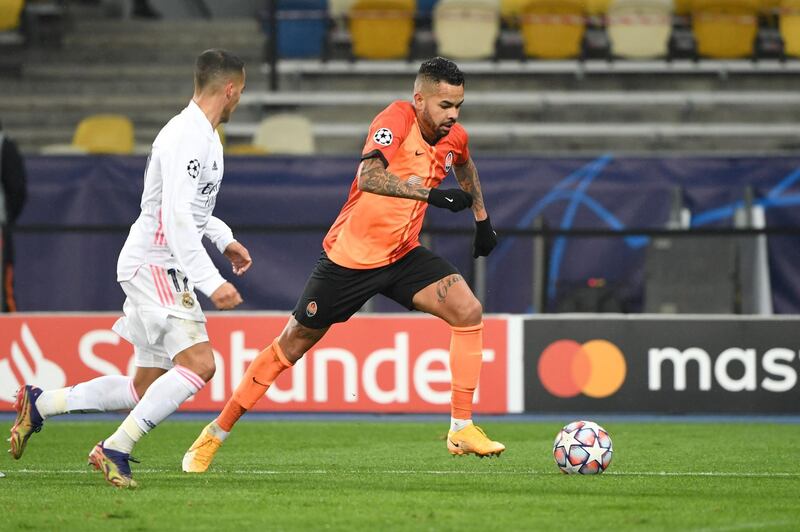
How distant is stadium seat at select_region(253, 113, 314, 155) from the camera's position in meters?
15.7

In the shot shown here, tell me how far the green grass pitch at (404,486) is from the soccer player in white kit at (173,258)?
1.24 feet

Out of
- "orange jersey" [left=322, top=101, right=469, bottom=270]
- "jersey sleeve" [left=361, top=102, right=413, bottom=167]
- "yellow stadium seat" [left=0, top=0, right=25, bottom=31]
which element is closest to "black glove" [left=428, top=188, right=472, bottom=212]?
"jersey sleeve" [left=361, top=102, right=413, bottom=167]

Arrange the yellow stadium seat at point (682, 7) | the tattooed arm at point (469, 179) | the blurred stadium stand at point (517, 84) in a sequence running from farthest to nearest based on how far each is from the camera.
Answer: the yellow stadium seat at point (682, 7), the blurred stadium stand at point (517, 84), the tattooed arm at point (469, 179)

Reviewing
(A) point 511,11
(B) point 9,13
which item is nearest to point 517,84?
(A) point 511,11

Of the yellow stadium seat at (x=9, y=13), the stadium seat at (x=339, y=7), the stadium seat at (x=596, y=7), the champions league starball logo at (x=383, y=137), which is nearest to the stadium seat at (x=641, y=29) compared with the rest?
the stadium seat at (x=596, y=7)

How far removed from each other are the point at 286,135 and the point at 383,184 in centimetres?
893

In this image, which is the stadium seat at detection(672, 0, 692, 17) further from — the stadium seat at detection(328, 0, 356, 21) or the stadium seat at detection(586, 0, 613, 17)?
the stadium seat at detection(328, 0, 356, 21)

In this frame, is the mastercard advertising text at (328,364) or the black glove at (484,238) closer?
the black glove at (484,238)

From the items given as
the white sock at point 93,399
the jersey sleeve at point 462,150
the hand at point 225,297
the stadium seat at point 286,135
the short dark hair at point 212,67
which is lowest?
the white sock at point 93,399

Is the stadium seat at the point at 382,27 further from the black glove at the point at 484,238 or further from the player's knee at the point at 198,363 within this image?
the player's knee at the point at 198,363

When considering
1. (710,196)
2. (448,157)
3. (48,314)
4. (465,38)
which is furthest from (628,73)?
(448,157)

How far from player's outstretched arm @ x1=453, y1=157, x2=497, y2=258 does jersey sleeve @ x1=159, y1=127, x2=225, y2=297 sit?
6.13 ft

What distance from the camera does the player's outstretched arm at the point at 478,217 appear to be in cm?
766

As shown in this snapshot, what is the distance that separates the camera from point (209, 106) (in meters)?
6.53
